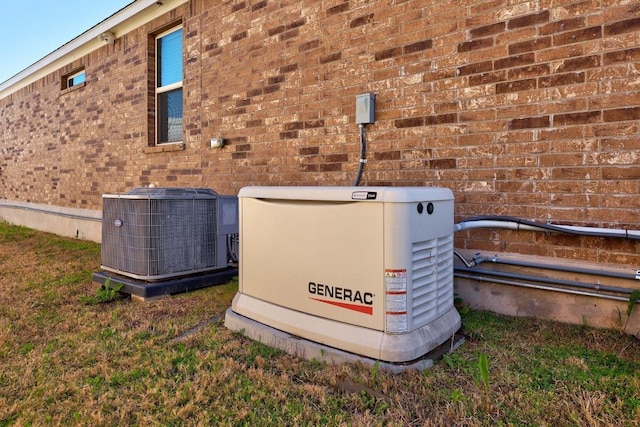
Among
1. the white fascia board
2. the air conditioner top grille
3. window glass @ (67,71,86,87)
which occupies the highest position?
the white fascia board

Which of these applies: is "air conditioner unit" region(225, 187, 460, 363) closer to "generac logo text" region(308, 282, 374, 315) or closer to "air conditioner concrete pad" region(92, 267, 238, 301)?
A: "generac logo text" region(308, 282, 374, 315)

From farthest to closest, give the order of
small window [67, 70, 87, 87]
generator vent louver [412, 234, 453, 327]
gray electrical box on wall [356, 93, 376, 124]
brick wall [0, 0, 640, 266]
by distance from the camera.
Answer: small window [67, 70, 87, 87] < gray electrical box on wall [356, 93, 376, 124] < brick wall [0, 0, 640, 266] < generator vent louver [412, 234, 453, 327]

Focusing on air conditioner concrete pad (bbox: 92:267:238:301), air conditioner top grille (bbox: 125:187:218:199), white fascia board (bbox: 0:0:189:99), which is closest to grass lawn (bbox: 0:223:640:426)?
air conditioner concrete pad (bbox: 92:267:238:301)

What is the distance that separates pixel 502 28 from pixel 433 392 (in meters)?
2.52

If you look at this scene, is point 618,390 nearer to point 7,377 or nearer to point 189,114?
point 7,377

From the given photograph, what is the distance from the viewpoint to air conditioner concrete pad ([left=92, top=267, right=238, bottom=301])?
352 centimetres

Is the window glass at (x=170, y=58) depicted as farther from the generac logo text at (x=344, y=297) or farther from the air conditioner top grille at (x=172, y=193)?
the generac logo text at (x=344, y=297)

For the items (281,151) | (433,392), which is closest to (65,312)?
(281,151)

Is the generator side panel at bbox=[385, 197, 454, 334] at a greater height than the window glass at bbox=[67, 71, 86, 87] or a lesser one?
lesser

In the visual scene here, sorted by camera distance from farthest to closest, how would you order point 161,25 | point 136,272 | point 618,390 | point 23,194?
point 23,194 < point 161,25 < point 136,272 < point 618,390

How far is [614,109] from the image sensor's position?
99.0 inches

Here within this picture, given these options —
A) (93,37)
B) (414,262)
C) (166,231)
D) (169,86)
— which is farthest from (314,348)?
(93,37)

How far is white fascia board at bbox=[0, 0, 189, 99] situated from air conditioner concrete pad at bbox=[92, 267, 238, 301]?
3988 mm

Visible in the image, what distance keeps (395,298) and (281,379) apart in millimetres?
731
